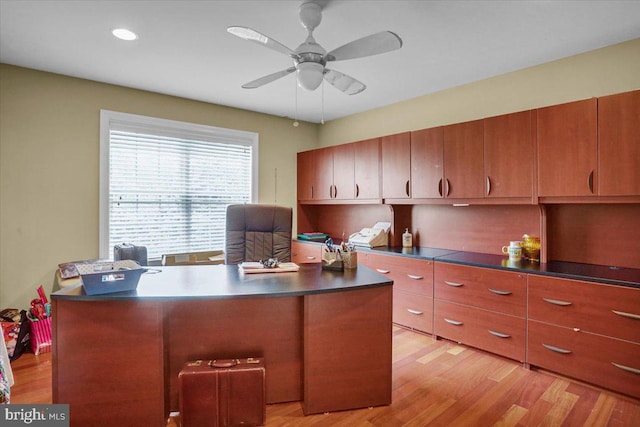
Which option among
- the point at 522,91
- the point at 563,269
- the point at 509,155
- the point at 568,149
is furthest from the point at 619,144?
the point at 522,91

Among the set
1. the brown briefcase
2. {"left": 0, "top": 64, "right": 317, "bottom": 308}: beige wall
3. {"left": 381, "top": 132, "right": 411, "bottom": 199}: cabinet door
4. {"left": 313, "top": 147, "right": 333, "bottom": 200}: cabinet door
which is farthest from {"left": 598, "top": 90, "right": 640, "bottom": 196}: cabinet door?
{"left": 0, "top": 64, "right": 317, "bottom": 308}: beige wall

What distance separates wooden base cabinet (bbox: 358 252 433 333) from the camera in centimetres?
328

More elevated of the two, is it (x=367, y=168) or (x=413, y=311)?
(x=367, y=168)

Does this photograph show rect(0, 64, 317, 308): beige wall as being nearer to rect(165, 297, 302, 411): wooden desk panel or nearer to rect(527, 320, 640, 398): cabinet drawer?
rect(165, 297, 302, 411): wooden desk panel

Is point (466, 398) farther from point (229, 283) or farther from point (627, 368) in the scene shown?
point (229, 283)

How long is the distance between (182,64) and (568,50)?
325cm

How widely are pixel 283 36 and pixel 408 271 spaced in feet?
7.65

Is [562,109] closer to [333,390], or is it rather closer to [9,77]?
[333,390]

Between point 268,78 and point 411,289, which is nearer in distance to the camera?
point 268,78

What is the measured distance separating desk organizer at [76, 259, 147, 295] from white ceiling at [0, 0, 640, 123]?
164cm

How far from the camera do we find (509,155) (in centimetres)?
296

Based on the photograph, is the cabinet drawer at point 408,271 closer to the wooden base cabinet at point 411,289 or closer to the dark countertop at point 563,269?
the wooden base cabinet at point 411,289

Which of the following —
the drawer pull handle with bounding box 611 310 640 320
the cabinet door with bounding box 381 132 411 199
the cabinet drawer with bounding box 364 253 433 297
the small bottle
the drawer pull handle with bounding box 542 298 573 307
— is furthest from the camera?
the small bottle

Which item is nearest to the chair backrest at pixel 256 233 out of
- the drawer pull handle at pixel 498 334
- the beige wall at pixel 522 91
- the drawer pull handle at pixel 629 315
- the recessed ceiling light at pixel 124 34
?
the recessed ceiling light at pixel 124 34
